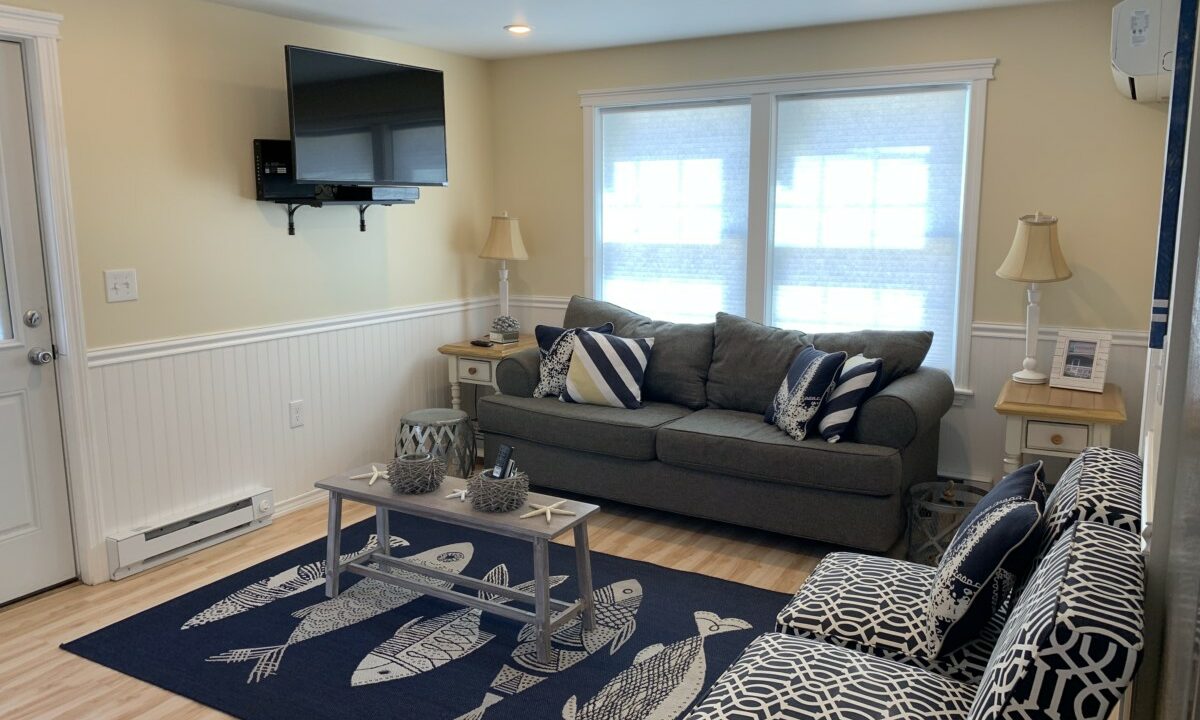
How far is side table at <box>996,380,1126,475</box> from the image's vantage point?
130 inches

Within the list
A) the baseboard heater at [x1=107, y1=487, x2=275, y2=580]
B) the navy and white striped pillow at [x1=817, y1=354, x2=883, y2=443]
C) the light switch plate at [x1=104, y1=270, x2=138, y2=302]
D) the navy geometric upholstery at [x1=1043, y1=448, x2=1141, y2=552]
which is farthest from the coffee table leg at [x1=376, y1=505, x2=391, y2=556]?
the navy geometric upholstery at [x1=1043, y1=448, x2=1141, y2=552]

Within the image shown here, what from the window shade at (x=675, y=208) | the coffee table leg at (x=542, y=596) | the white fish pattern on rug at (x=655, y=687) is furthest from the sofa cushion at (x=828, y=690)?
the window shade at (x=675, y=208)

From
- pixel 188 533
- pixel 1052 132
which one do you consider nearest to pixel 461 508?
pixel 188 533

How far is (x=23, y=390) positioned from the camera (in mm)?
3254

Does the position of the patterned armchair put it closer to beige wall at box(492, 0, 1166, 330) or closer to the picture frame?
the picture frame

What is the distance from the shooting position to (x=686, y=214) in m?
4.90

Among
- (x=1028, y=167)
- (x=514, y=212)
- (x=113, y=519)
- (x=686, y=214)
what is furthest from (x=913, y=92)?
(x=113, y=519)

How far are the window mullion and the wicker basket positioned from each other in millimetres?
2250

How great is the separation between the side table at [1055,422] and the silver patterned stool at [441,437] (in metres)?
2.56

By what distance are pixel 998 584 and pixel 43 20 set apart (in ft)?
11.8

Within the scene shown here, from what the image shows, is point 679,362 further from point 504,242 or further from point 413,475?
point 413,475

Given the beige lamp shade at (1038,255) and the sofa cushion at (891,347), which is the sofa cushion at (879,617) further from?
the beige lamp shade at (1038,255)

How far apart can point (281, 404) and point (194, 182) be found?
1114 mm

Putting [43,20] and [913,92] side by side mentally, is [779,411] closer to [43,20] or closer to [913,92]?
[913,92]
